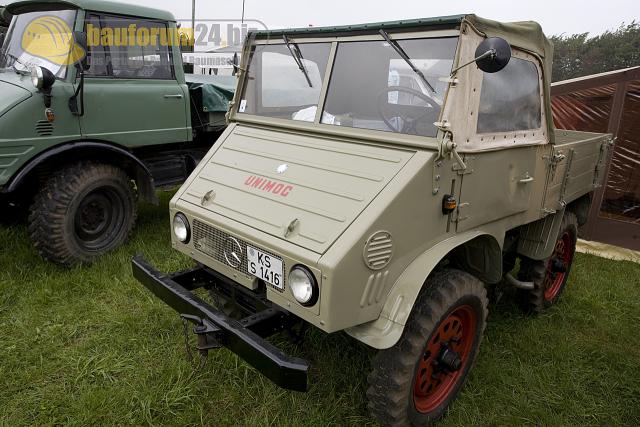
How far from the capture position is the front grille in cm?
245

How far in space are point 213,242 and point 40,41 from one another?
10.2 ft

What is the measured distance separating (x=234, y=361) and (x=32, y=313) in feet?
5.56

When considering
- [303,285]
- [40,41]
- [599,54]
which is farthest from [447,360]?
[599,54]

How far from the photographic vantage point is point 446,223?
2508 mm

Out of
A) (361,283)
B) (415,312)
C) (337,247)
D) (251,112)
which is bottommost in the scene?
(415,312)

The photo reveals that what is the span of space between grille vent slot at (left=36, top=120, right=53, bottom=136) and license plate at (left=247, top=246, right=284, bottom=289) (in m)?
2.69

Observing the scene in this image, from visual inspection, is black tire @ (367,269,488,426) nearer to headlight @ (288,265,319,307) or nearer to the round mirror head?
headlight @ (288,265,319,307)

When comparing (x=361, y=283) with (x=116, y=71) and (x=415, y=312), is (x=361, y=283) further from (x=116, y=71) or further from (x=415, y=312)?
(x=116, y=71)

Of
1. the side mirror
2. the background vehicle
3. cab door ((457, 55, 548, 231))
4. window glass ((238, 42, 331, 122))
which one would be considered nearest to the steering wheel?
cab door ((457, 55, 548, 231))

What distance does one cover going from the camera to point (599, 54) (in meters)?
30.2

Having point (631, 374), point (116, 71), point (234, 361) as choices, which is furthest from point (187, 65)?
point (631, 374)

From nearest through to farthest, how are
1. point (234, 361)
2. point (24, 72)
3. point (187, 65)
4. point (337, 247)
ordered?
point (337, 247) < point (234, 361) < point (24, 72) < point (187, 65)

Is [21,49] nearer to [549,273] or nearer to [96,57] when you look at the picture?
[96,57]

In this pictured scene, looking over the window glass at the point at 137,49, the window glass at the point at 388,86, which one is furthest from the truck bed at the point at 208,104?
the window glass at the point at 388,86
